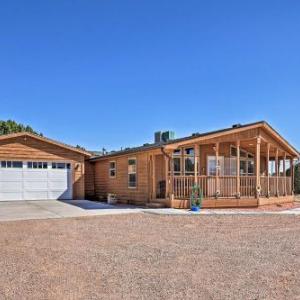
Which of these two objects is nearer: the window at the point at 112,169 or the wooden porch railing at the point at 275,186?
the wooden porch railing at the point at 275,186

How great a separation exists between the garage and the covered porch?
21.0ft

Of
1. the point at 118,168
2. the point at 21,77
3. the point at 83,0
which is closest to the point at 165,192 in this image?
the point at 118,168

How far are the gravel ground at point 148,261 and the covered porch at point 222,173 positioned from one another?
489 cm

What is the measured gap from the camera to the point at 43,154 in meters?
21.0

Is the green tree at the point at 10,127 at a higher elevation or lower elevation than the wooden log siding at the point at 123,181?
higher

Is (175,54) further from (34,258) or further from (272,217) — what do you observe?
(34,258)


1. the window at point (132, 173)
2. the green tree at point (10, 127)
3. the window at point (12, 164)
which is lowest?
the window at point (132, 173)

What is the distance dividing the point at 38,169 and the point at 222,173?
998 cm

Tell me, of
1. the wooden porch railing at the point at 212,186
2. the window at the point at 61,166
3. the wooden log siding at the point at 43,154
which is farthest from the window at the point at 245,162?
the window at the point at 61,166

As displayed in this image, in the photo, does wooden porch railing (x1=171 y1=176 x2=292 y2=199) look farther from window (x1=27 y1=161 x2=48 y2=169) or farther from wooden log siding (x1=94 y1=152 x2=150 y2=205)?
→ window (x1=27 y1=161 x2=48 y2=169)

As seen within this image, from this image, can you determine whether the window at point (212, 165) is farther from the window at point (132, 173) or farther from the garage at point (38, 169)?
the garage at point (38, 169)

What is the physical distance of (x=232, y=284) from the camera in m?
4.98

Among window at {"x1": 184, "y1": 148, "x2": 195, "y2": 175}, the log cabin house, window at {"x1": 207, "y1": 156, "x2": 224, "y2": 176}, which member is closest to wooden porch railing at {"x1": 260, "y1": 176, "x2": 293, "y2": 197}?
the log cabin house

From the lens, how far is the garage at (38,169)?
20062mm
